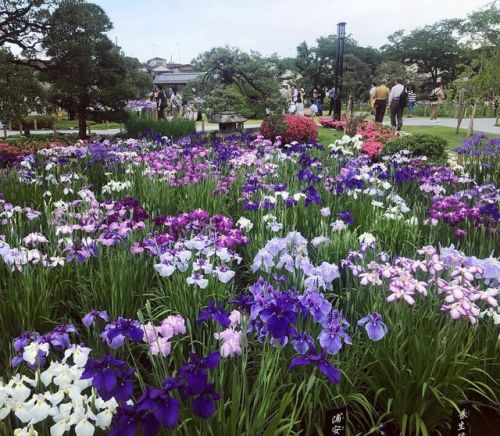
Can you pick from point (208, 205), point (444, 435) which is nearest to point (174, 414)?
point (444, 435)

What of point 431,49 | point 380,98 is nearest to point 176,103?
point 380,98

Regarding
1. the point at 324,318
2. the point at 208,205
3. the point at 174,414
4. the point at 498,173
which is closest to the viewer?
the point at 174,414

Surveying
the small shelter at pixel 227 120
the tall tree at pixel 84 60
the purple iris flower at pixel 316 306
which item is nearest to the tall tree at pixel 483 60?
the small shelter at pixel 227 120

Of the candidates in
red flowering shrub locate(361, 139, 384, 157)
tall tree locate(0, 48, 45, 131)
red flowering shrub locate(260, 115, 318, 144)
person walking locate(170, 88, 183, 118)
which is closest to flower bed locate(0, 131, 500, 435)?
red flowering shrub locate(361, 139, 384, 157)

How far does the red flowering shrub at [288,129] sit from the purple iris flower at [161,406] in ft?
38.5

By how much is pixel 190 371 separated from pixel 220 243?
1586 millimetres

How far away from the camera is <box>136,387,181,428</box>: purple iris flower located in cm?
131

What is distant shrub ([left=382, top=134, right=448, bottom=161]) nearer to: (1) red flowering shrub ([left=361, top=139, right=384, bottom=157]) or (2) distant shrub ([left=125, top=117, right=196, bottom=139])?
(1) red flowering shrub ([left=361, top=139, right=384, bottom=157])

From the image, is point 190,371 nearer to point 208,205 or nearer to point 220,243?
point 220,243

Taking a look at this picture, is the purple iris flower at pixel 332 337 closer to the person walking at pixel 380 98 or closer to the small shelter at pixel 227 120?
the small shelter at pixel 227 120

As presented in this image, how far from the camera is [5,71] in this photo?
13.2 metres

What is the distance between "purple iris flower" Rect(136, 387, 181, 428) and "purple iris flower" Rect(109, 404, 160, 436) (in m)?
0.02

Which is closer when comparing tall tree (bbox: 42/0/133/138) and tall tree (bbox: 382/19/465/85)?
tall tree (bbox: 42/0/133/138)

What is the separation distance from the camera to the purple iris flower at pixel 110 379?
4.65 feet
